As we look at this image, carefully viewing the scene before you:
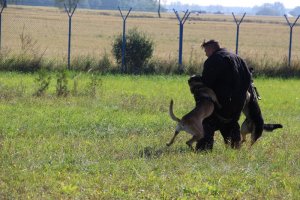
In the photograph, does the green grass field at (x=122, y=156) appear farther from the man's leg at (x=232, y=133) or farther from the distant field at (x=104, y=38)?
the distant field at (x=104, y=38)

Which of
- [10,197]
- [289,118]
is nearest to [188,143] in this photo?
[10,197]

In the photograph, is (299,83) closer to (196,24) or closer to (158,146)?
(158,146)

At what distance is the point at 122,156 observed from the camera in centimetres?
874

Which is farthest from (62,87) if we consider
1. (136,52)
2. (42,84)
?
(136,52)

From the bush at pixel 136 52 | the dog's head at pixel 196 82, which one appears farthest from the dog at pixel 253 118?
the bush at pixel 136 52

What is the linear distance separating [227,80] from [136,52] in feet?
39.8

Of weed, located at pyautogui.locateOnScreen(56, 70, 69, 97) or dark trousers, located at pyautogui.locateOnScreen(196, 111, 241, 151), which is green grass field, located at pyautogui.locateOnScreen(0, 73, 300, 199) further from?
weed, located at pyautogui.locateOnScreen(56, 70, 69, 97)

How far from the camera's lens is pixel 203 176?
25.1 feet

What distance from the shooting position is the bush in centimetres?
2117

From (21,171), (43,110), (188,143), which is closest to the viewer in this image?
(21,171)

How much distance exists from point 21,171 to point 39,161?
61cm

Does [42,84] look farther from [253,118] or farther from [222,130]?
[253,118]

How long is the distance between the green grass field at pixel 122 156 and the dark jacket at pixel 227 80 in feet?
2.08

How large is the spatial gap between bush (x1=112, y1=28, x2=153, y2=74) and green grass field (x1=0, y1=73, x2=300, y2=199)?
258 inches
